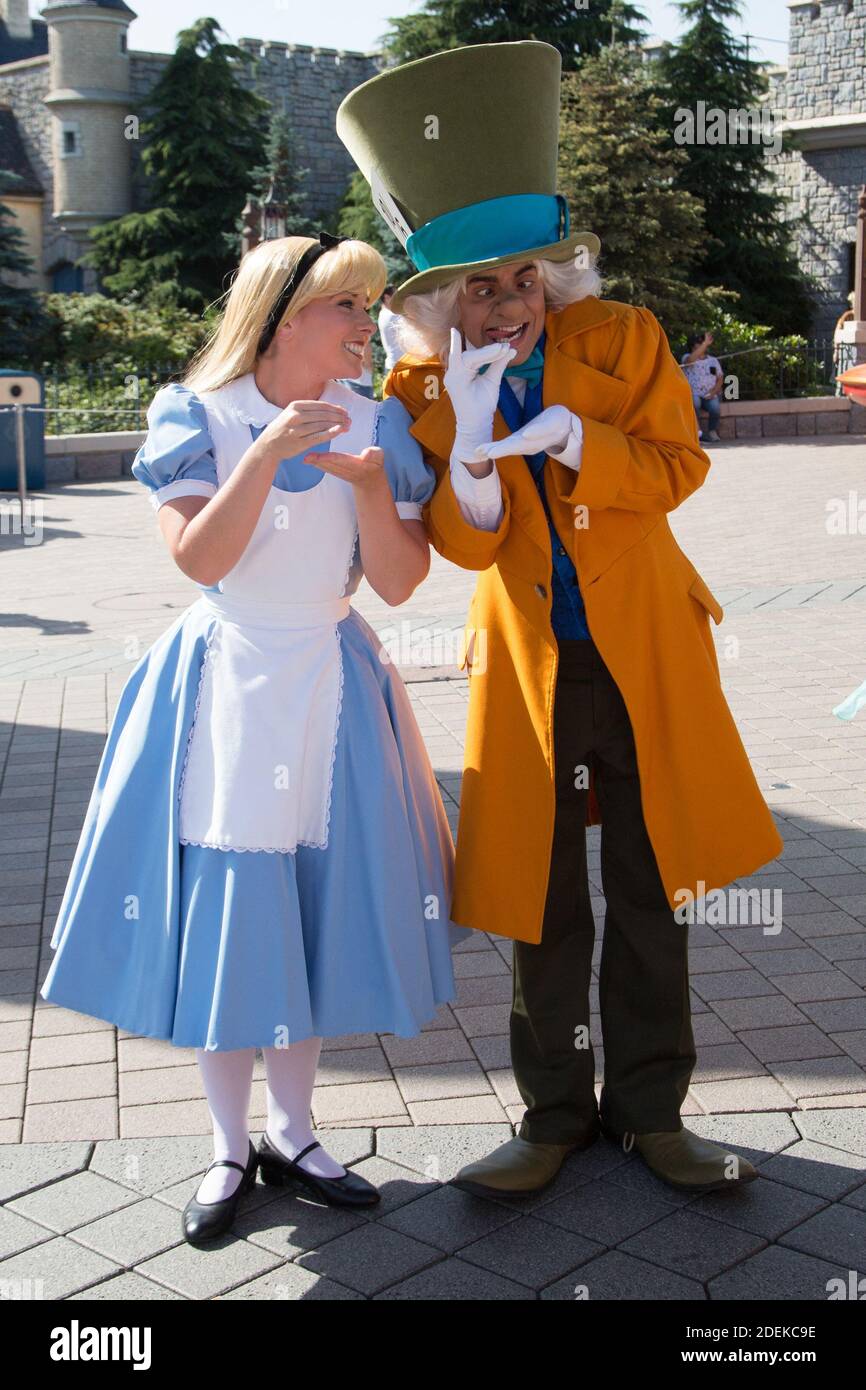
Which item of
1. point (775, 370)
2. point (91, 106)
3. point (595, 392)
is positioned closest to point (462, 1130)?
point (595, 392)

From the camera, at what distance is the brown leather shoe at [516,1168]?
8.00 feet

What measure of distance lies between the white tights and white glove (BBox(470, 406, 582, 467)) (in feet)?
3.14

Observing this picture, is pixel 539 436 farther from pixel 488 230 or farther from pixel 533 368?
pixel 488 230

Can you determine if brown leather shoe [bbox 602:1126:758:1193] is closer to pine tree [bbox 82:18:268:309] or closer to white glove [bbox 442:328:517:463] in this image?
white glove [bbox 442:328:517:463]

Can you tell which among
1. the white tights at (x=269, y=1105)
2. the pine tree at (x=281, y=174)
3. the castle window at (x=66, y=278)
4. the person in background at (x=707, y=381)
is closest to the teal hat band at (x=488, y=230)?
the white tights at (x=269, y=1105)

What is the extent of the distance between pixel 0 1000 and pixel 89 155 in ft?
96.9

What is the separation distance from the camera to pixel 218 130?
1068 inches

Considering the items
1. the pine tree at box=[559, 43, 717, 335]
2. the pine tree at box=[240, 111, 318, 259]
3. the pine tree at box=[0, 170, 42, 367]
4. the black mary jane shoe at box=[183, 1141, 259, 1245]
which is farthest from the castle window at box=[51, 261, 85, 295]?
the black mary jane shoe at box=[183, 1141, 259, 1245]

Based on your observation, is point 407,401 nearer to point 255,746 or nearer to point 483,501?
point 483,501

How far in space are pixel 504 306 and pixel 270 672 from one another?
65 cm

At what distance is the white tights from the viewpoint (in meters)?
2.41

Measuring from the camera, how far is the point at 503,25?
23672mm

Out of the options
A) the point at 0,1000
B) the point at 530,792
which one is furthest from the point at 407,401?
the point at 0,1000
